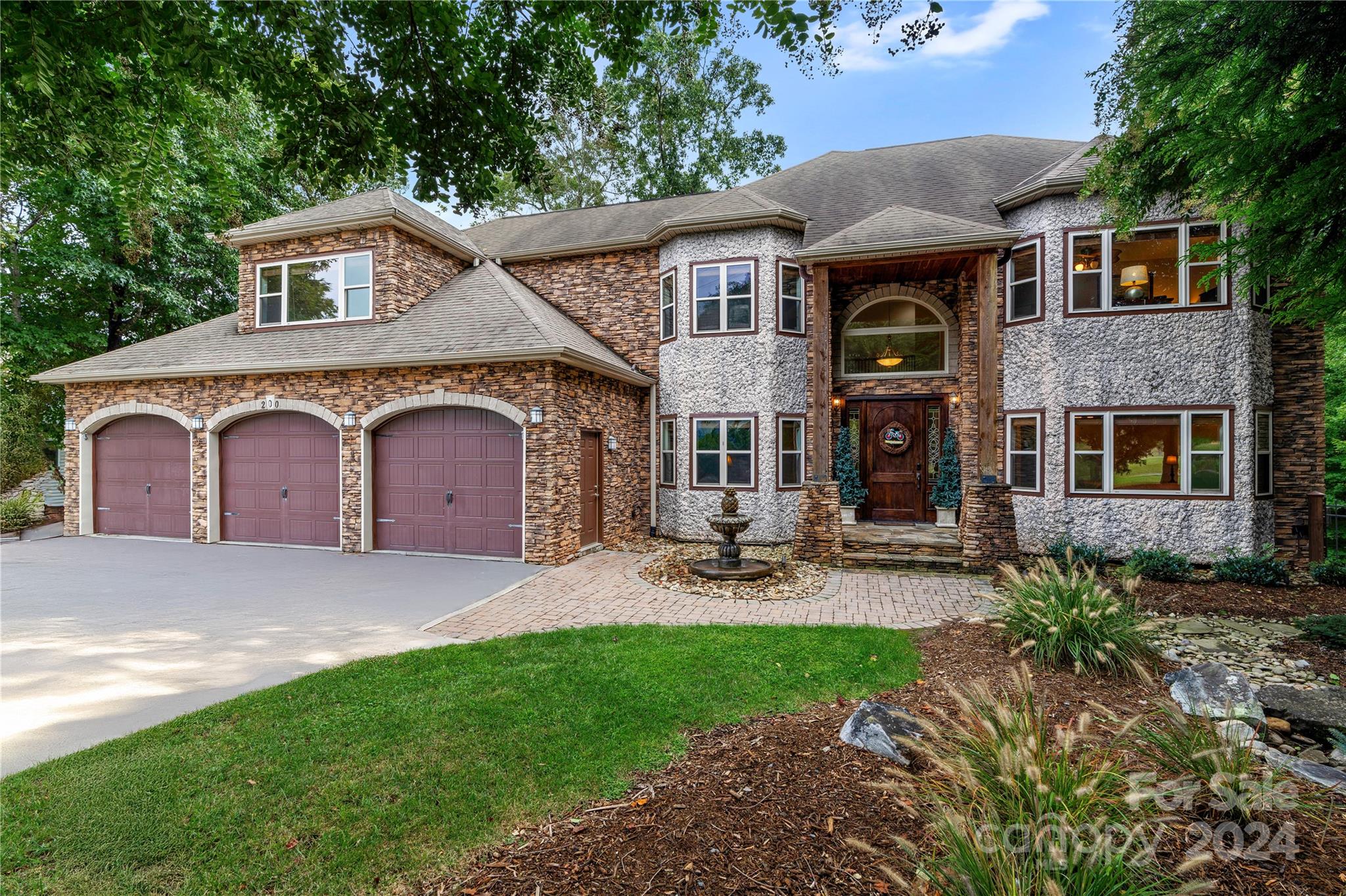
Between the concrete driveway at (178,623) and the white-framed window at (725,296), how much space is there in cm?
614

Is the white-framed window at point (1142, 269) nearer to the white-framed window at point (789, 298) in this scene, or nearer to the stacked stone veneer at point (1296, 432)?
the stacked stone veneer at point (1296, 432)

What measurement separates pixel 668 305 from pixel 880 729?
10080mm

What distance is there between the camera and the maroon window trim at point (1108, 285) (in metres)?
8.85

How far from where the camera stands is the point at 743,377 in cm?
A: 1136

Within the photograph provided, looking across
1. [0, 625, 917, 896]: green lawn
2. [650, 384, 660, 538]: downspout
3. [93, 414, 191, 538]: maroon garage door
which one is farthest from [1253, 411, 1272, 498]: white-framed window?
[93, 414, 191, 538]: maroon garage door

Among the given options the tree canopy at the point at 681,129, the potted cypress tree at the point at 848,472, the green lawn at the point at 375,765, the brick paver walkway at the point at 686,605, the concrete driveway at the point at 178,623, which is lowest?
the brick paver walkway at the point at 686,605

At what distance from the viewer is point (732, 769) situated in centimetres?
302

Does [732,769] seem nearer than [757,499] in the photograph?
Yes

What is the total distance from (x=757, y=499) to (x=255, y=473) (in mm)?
10172

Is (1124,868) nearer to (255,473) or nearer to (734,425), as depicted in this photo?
(734,425)

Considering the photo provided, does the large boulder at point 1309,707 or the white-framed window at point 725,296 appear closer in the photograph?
the large boulder at point 1309,707

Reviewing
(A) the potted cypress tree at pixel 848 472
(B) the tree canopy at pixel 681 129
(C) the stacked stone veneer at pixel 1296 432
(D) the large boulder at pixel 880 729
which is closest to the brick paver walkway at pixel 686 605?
(D) the large boulder at pixel 880 729

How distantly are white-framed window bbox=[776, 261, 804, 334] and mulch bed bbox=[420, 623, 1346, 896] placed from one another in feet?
30.2

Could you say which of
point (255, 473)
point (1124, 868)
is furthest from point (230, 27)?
point (255, 473)
